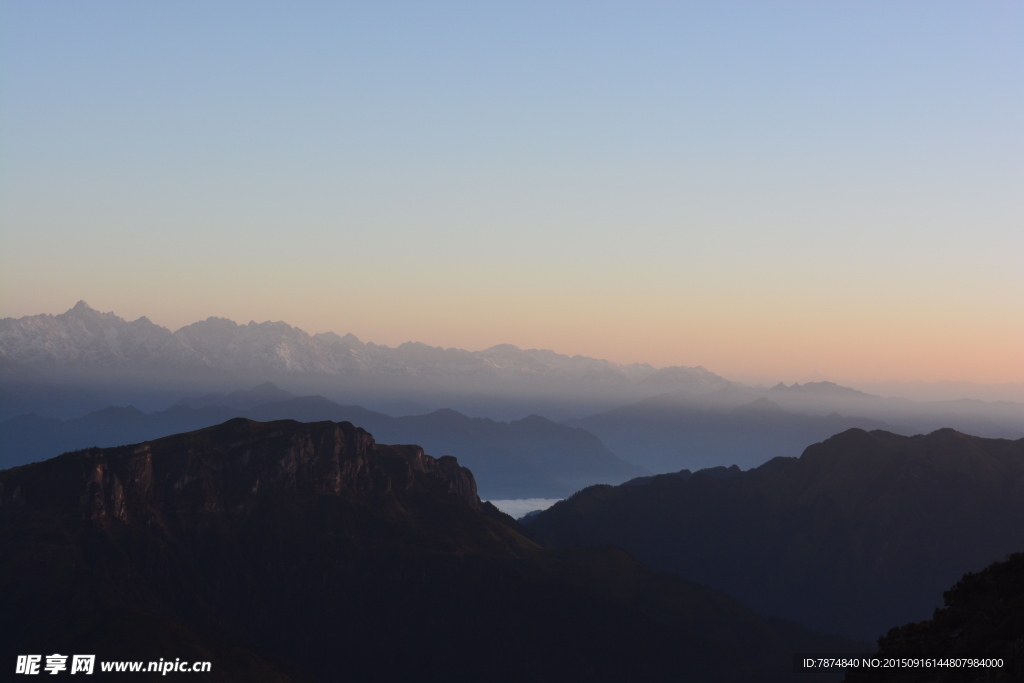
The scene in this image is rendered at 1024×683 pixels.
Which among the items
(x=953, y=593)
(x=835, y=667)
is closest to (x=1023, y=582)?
(x=953, y=593)

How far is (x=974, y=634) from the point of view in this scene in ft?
266

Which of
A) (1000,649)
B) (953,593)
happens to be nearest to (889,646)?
(953,593)

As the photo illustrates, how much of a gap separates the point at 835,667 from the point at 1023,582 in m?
38.6

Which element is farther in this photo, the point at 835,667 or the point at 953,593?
the point at 835,667

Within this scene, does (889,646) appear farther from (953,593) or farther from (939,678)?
(939,678)

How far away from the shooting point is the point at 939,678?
7744cm

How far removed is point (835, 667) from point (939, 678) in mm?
47541

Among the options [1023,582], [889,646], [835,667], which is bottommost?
[835,667]

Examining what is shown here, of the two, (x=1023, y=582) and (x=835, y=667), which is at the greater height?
(x=1023, y=582)

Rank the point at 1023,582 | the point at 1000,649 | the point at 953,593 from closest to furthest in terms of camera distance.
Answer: the point at 1000,649
the point at 1023,582
the point at 953,593

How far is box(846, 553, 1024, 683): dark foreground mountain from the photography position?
2881 inches

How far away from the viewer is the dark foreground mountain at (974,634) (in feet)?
240

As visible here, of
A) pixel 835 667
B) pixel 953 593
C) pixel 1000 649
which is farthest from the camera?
pixel 835 667

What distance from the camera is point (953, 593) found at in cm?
9612
